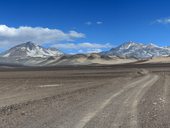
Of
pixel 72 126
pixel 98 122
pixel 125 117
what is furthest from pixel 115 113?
pixel 72 126

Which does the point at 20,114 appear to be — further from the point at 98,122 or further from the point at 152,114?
the point at 152,114

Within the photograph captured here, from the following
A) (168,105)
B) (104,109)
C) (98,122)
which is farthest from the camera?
(168,105)

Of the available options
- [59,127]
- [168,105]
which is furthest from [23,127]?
[168,105]

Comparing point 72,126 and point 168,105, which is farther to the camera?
point 168,105

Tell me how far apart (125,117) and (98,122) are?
5.19ft

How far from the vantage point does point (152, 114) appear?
15.0 m

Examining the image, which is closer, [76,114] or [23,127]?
[23,127]

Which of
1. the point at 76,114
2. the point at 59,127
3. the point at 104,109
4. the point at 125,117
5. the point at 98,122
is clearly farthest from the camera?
the point at 104,109

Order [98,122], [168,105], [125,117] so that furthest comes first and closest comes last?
[168,105] → [125,117] → [98,122]

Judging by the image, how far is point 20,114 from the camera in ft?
50.7

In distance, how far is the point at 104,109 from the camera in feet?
54.7

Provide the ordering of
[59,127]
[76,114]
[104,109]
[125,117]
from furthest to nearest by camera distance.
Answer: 1. [104,109]
2. [76,114]
3. [125,117]
4. [59,127]

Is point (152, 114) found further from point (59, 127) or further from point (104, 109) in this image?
point (59, 127)

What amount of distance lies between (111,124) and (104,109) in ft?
14.2
